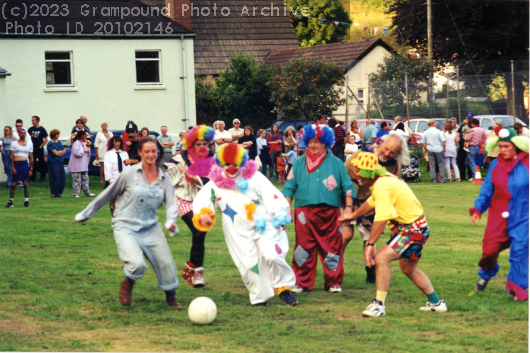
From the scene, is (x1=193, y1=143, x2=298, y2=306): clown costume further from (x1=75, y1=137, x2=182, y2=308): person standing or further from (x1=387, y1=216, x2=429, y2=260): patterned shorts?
(x1=387, y1=216, x2=429, y2=260): patterned shorts

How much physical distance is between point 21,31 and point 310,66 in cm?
1382

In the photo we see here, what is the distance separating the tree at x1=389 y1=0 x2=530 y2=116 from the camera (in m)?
35.1

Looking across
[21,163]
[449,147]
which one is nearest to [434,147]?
[449,147]

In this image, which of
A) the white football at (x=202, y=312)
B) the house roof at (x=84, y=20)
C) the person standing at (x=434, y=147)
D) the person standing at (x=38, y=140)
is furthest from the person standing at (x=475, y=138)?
the white football at (x=202, y=312)

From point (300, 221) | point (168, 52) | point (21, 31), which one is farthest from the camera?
point (168, 52)

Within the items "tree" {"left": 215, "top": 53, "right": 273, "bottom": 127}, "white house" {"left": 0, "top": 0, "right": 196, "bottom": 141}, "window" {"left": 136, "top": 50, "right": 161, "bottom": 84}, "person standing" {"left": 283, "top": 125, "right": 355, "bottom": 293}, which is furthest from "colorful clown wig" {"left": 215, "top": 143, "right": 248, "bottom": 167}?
"tree" {"left": 215, "top": 53, "right": 273, "bottom": 127}

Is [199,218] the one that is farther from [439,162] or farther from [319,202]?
[439,162]

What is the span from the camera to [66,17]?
28609 millimetres

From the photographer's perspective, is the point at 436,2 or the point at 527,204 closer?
the point at 527,204

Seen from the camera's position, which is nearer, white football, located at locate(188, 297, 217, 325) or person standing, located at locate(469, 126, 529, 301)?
white football, located at locate(188, 297, 217, 325)

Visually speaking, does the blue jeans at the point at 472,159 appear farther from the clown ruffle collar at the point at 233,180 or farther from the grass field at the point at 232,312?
the clown ruffle collar at the point at 233,180

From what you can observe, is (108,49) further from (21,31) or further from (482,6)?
(482,6)

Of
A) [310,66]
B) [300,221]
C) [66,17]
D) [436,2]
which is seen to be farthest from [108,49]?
[300,221]

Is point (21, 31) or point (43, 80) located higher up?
point (21, 31)
